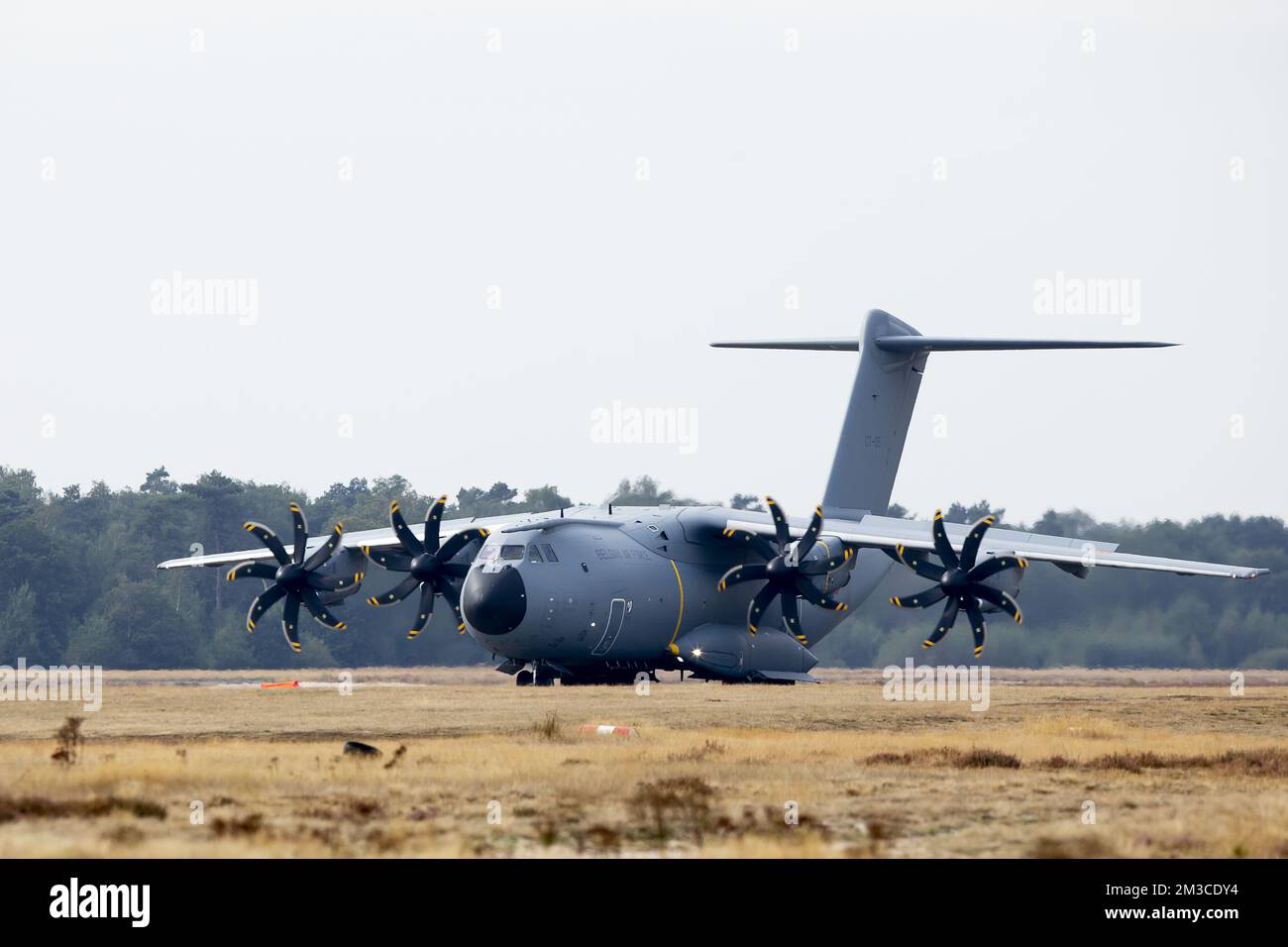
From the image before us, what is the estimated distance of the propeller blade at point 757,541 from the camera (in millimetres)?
36156

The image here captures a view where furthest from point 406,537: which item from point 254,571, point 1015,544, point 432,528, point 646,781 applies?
point 646,781

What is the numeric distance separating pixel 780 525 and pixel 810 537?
897 millimetres

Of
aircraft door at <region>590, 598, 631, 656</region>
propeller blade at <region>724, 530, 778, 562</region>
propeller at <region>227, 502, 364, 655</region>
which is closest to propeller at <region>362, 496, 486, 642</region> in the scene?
propeller at <region>227, 502, 364, 655</region>

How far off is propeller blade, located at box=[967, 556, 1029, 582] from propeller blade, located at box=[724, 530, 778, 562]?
5.17 metres

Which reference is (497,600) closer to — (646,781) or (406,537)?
(406,537)

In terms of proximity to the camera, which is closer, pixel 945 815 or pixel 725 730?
pixel 945 815

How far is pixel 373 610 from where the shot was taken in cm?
5838

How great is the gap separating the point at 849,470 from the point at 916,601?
29.1 ft

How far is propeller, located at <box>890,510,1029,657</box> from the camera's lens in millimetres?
32062

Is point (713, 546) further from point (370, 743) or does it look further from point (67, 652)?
point (67, 652)

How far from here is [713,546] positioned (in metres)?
37.7
